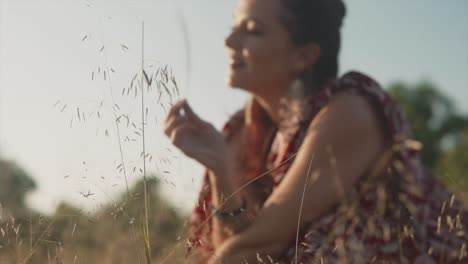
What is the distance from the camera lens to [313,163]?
2773 millimetres

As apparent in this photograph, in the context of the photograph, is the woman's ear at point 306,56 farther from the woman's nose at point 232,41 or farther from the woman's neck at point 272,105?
the woman's nose at point 232,41

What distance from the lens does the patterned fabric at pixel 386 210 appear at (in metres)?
2.68

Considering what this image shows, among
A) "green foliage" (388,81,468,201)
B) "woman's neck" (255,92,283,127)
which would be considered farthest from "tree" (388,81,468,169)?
"woman's neck" (255,92,283,127)

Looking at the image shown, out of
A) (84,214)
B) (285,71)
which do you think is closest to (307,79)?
(285,71)

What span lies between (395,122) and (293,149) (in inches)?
18.0

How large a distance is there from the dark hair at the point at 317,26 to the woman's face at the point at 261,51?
49 millimetres

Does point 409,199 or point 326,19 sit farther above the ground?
point 326,19

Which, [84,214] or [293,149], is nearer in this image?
[84,214]

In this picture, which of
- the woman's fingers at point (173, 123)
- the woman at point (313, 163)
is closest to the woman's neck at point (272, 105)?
the woman at point (313, 163)

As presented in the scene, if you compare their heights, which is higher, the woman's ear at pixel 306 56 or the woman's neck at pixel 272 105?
the woman's ear at pixel 306 56

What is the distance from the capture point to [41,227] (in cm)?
200

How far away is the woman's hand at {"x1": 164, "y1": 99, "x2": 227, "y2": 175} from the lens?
8.87ft

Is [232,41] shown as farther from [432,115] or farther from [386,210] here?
[432,115]

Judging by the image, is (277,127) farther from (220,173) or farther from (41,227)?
(41,227)
